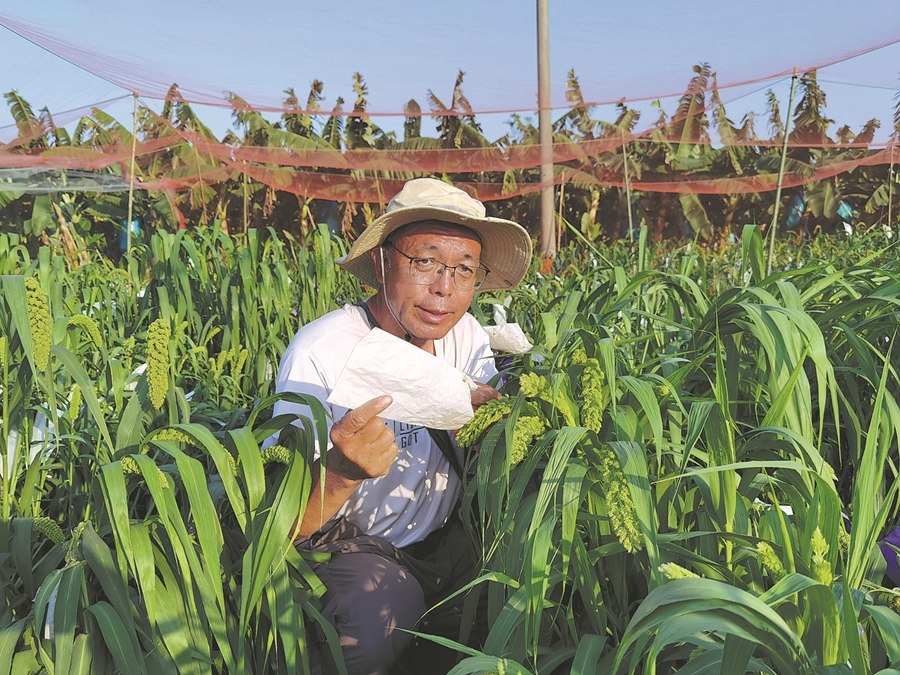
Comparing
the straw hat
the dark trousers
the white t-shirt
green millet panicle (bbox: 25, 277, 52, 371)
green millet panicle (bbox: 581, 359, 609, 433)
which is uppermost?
the straw hat

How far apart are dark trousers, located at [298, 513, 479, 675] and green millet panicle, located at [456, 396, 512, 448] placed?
0.94ft

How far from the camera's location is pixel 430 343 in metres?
1.57

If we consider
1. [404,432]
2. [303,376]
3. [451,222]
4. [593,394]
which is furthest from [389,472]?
[593,394]

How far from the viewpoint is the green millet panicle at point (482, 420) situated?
1044 millimetres

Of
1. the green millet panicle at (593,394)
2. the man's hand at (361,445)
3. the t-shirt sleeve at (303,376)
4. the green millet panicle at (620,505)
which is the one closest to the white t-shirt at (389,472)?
A: the t-shirt sleeve at (303,376)

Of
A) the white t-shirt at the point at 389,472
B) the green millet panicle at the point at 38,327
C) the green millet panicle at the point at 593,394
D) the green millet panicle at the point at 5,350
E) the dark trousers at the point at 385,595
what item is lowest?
the dark trousers at the point at 385,595

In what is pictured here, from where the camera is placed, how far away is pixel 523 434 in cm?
96

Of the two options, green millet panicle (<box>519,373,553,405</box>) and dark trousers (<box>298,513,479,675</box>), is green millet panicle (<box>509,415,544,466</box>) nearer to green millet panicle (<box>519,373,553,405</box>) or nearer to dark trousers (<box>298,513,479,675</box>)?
green millet panicle (<box>519,373,553,405</box>)

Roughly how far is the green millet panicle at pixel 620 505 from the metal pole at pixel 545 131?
479 centimetres

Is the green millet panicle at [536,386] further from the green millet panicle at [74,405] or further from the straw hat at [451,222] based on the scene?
the green millet panicle at [74,405]

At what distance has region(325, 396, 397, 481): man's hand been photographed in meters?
1.08

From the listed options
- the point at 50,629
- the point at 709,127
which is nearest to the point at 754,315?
the point at 50,629

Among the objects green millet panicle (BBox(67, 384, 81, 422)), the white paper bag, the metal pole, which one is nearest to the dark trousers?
the white paper bag

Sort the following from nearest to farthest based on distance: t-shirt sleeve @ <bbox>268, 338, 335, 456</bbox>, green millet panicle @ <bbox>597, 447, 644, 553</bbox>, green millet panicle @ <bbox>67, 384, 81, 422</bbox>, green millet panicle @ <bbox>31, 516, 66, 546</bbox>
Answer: green millet panicle @ <bbox>597, 447, 644, 553</bbox> → green millet panicle @ <bbox>31, 516, 66, 546</bbox> → green millet panicle @ <bbox>67, 384, 81, 422</bbox> → t-shirt sleeve @ <bbox>268, 338, 335, 456</bbox>
